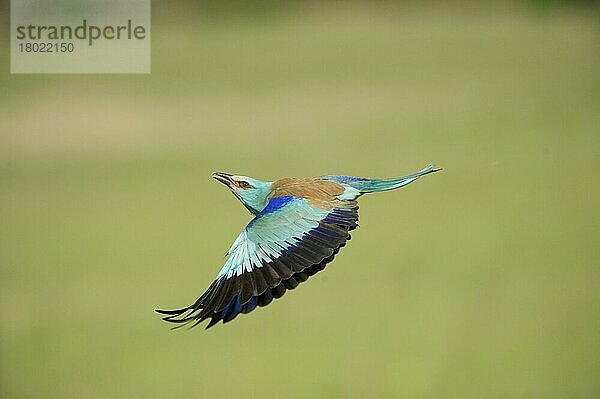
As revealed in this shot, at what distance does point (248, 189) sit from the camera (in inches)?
82.1

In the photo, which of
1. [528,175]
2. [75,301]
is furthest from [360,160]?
[75,301]

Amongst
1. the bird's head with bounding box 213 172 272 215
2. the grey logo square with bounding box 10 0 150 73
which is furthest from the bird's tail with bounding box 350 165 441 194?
the grey logo square with bounding box 10 0 150 73

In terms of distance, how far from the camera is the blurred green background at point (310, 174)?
221 centimetres

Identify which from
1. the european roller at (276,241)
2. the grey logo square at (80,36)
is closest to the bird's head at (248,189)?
the european roller at (276,241)

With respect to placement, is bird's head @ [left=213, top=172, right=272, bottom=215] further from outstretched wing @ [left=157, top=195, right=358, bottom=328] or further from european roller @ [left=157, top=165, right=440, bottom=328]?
outstretched wing @ [left=157, top=195, right=358, bottom=328]

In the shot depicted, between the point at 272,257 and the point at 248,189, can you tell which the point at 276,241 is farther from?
the point at 248,189

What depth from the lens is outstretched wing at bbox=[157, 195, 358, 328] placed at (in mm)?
1646

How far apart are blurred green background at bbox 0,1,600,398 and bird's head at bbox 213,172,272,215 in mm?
73

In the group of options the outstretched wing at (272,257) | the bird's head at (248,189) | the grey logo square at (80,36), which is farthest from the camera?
the grey logo square at (80,36)

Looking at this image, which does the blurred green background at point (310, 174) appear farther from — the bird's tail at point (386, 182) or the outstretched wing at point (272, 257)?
the outstretched wing at point (272, 257)

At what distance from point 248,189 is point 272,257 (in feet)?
1.42

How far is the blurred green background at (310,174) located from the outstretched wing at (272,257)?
352 millimetres

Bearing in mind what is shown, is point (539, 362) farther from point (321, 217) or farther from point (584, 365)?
point (321, 217)

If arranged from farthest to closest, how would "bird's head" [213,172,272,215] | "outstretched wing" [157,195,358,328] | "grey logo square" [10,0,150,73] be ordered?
"grey logo square" [10,0,150,73] → "bird's head" [213,172,272,215] → "outstretched wing" [157,195,358,328]
